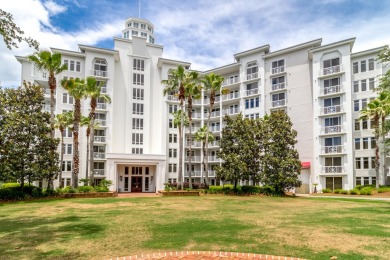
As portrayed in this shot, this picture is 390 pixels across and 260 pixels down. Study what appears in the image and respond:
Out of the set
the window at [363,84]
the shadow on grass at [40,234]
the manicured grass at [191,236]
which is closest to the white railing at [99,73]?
the shadow on grass at [40,234]

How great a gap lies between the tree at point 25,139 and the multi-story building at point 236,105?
45.1 feet

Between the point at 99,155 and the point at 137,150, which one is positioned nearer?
the point at 99,155

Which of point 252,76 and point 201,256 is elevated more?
point 252,76

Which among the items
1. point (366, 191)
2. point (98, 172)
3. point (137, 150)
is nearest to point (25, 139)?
point (98, 172)

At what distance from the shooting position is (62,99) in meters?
46.4

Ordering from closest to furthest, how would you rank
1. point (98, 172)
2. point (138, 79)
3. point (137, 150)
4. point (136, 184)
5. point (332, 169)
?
point (332, 169)
point (98, 172)
point (136, 184)
point (137, 150)
point (138, 79)

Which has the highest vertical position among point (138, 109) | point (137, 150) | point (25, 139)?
point (138, 109)

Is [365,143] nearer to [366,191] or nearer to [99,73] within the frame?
[366,191]

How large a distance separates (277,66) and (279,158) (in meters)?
19.4

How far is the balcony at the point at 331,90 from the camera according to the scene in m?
41.9

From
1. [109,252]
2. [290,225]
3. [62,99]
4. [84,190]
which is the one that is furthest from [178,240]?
[62,99]

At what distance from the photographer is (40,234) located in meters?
11.1

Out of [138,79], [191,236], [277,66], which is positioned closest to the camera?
[191,236]

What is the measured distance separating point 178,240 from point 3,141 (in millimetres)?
24036
